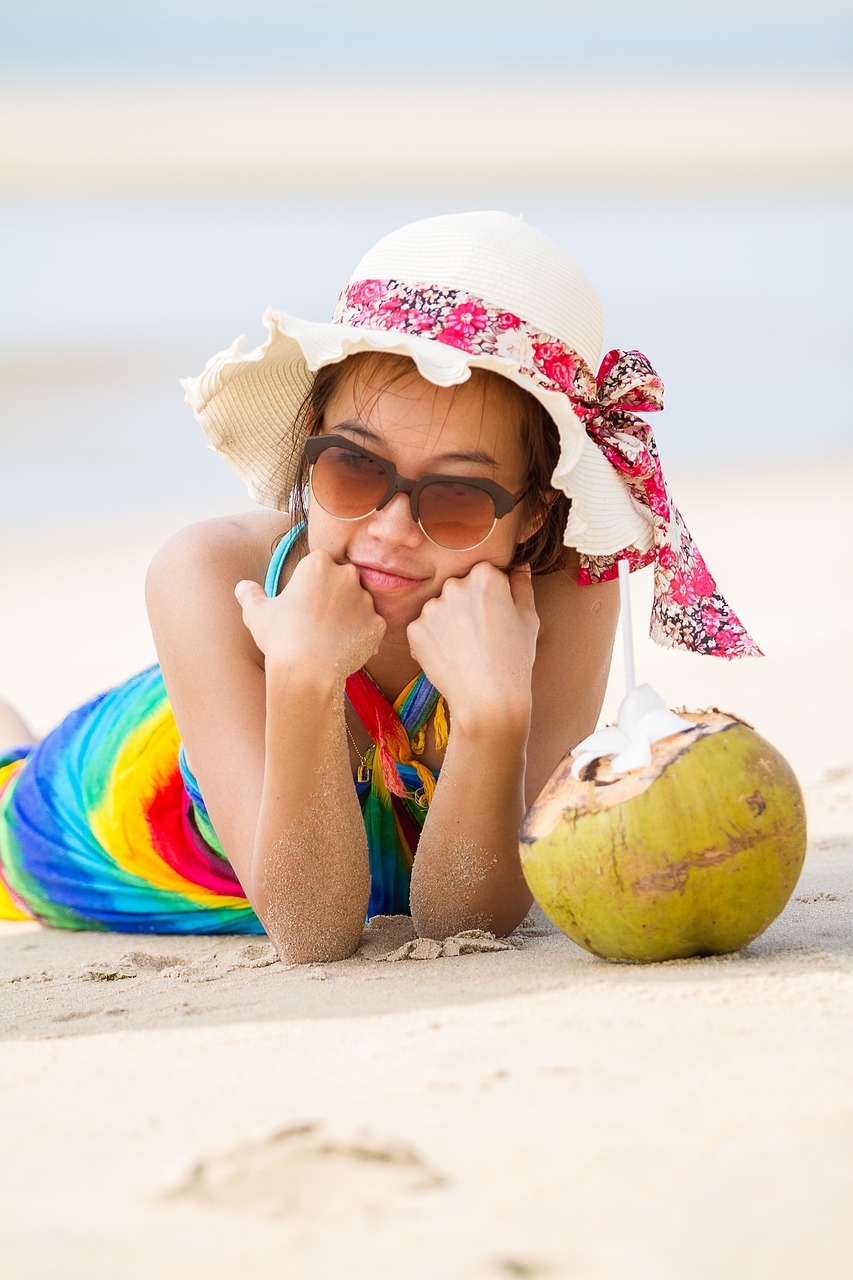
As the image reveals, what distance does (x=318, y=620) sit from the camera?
2660 millimetres

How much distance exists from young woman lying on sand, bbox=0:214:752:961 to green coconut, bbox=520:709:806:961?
48cm

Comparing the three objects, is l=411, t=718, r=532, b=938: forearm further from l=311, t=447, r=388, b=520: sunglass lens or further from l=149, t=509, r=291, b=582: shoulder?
l=149, t=509, r=291, b=582: shoulder

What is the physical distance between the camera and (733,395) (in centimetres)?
1989

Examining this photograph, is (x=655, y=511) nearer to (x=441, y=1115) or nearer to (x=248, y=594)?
(x=248, y=594)

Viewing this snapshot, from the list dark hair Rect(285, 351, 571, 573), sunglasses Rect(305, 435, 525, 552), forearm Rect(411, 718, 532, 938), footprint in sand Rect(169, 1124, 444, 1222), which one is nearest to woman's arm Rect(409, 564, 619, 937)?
forearm Rect(411, 718, 532, 938)

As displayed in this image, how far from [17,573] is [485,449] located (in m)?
8.70

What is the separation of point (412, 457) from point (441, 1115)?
1.48m

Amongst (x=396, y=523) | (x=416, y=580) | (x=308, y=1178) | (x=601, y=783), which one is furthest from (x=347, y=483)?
(x=308, y=1178)

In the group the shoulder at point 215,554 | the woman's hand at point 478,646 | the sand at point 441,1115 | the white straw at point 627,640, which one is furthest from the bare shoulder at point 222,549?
the white straw at point 627,640

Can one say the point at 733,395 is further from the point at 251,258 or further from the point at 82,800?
the point at 82,800

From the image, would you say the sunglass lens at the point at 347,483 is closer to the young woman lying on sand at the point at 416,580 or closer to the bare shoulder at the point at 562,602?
the young woman lying on sand at the point at 416,580

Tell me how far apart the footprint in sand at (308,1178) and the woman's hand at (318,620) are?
1.26 metres

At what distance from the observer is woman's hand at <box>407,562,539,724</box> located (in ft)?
8.67

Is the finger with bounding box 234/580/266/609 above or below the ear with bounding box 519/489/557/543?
below
